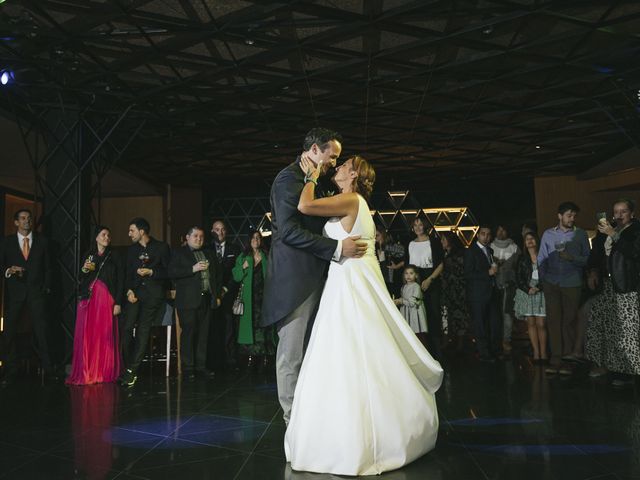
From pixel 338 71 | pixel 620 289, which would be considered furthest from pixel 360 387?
pixel 338 71

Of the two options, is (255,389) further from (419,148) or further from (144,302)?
(419,148)

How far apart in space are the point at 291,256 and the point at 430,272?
13.5 ft

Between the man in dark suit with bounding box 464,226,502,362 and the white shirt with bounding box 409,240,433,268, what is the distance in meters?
0.44

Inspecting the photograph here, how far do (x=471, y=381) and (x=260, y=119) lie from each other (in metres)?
6.94

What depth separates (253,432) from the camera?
9.61 ft

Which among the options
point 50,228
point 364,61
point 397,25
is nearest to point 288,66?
point 364,61

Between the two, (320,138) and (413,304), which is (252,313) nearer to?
(413,304)

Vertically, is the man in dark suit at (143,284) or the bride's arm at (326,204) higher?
the bride's arm at (326,204)

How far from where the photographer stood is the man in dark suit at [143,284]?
17.2 ft

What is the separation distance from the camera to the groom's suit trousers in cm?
245

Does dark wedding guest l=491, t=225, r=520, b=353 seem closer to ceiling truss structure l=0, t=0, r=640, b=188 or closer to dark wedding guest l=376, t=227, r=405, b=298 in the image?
dark wedding guest l=376, t=227, r=405, b=298

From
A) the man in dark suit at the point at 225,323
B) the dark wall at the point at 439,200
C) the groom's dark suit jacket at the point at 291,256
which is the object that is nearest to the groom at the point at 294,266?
the groom's dark suit jacket at the point at 291,256

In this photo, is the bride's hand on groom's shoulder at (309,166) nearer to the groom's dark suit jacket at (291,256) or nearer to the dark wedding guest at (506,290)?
the groom's dark suit jacket at (291,256)

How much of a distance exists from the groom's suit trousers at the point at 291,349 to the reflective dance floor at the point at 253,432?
1.05ft
